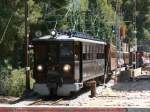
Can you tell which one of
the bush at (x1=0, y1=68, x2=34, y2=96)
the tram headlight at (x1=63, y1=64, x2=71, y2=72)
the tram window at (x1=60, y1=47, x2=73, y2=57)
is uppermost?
the tram window at (x1=60, y1=47, x2=73, y2=57)

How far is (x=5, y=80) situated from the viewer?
30.2 metres

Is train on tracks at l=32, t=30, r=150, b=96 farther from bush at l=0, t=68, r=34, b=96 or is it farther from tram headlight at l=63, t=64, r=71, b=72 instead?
bush at l=0, t=68, r=34, b=96

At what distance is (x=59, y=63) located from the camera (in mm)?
27984

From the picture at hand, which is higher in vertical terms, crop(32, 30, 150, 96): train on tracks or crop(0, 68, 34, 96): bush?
crop(32, 30, 150, 96): train on tracks

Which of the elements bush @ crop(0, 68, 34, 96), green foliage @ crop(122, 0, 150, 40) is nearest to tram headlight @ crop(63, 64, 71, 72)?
bush @ crop(0, 68, 34, 96)

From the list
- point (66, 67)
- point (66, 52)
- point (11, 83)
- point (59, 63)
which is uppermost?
point (66, 52)

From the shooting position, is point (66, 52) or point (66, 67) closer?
point (66, 67)

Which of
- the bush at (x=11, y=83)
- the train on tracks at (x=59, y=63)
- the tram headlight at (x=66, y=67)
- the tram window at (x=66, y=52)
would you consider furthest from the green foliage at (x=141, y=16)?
the tram headlight at (x=66, y=67)

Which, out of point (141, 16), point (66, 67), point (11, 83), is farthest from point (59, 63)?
point (141, 16)

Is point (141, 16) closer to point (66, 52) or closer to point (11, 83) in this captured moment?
point (11, 83)

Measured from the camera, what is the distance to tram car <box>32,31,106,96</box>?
27594mm

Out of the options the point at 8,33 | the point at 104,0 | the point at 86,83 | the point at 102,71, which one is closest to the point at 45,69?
the point at 86,83

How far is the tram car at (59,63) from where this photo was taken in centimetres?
2759

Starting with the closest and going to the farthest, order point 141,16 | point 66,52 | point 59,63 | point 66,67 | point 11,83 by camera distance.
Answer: point 66,67, point 59,63, point 66,52, point 11,83, point 141,16
